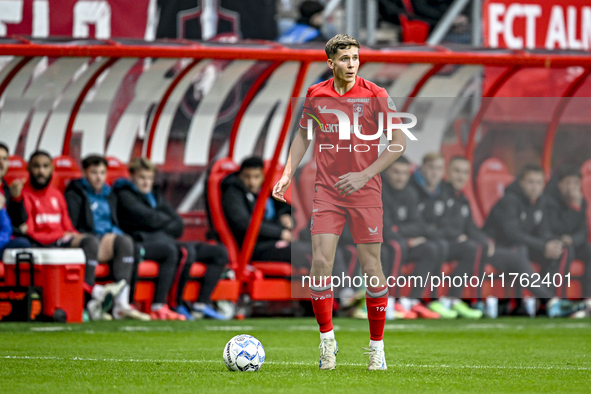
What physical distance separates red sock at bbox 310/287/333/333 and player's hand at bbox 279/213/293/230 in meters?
4.65

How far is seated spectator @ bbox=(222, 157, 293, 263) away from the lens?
9.32 metres

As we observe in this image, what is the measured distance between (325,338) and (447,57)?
4.76 metres

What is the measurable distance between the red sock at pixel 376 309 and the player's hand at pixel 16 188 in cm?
438

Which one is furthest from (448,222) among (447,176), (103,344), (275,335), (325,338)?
(325,338)

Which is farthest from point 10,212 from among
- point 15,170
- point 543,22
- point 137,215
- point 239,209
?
point 543,22

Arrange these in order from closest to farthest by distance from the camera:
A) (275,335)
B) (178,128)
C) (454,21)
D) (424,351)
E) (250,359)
A: (250,359), (424,351), (275,335), (178,128), (454,21)

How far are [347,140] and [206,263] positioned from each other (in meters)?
4.19

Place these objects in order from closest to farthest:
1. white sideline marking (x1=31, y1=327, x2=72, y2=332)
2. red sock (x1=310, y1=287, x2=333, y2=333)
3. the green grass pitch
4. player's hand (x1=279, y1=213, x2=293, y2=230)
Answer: the green grass pitch
red sock (x1=310, y1=287, x2=333, y2=333)
white sideline marking (x1=31, y1=327, x2=72, y2=332)
player's hand (x1=279, y1=213, x2=293, y2=230)

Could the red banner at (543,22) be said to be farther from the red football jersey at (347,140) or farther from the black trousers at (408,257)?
the red football jersey at (347,140)

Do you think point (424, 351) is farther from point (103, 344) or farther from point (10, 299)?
point (10, 299)

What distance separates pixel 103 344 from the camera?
20.7 feet

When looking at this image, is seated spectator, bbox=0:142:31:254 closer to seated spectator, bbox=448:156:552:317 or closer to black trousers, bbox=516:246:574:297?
seated spectator, bbox=448:156:552:317

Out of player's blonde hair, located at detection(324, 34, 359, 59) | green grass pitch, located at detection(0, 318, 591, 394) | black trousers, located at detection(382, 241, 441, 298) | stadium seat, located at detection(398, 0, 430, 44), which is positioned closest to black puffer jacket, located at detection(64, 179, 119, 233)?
green grass pitch, located at detection(0, 318, 591, 394)

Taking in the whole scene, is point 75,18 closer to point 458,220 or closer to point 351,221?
point 458,220
